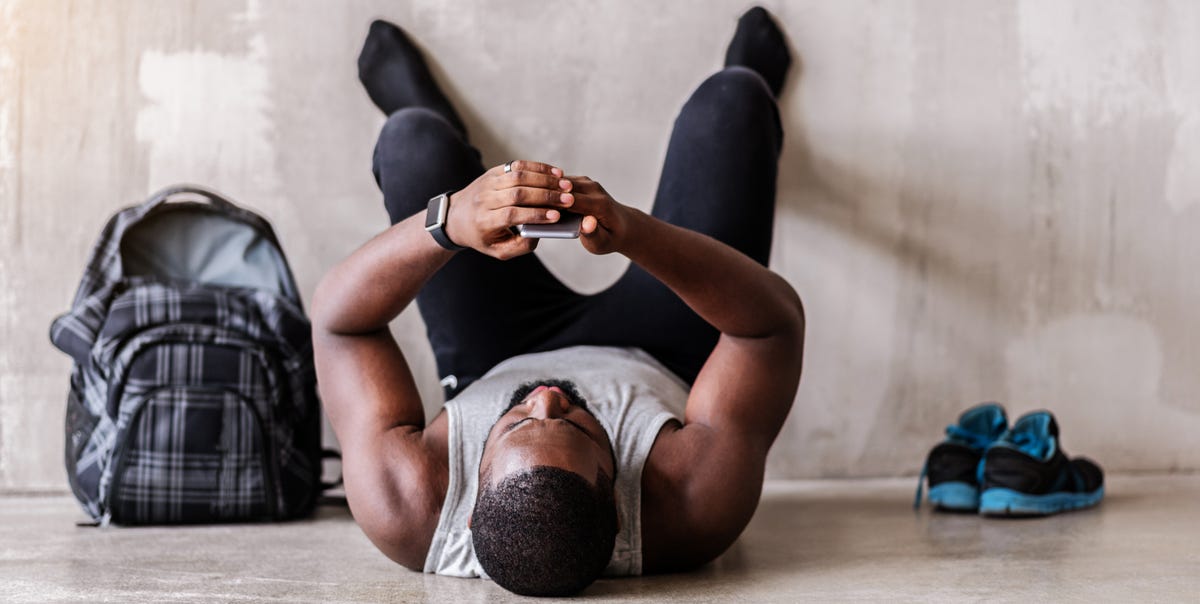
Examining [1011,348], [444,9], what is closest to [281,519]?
[444,9]

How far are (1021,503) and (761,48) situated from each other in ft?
3.71

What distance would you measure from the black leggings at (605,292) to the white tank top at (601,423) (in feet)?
0.76

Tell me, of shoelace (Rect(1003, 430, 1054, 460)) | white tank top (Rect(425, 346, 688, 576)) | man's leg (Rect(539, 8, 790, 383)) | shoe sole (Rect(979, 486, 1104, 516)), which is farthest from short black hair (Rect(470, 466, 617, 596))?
shoelace (Rect(1003, 430, 1054, 460))

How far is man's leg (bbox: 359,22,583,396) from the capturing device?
75.9 inches

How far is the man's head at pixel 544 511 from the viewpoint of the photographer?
1.22 meters

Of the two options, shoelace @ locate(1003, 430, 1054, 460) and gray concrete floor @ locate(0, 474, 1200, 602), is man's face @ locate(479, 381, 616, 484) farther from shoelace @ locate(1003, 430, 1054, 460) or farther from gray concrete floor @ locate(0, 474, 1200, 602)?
shoelace @ locate(1003, 430, 1054, 460)

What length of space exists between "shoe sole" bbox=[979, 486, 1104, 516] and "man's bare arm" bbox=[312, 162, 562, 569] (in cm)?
110

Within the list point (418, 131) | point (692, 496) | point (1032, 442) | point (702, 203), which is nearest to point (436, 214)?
point (692, 496)

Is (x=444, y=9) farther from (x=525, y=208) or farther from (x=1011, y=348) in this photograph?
(x=1011, y=348)

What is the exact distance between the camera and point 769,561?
158 cm

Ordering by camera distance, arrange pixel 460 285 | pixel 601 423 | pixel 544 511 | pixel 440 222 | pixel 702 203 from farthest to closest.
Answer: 1. pixel 702 203
2. pixel 460 285
3. pixel 601 423
4. pixel 440 222
5. pixel 544 511

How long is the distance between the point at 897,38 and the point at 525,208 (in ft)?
5.04

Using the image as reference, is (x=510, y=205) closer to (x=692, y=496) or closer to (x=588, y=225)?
(x=588, y=225)

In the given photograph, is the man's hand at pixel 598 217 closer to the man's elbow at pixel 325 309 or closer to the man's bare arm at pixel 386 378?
the man's bare arm at pixel 386 378
